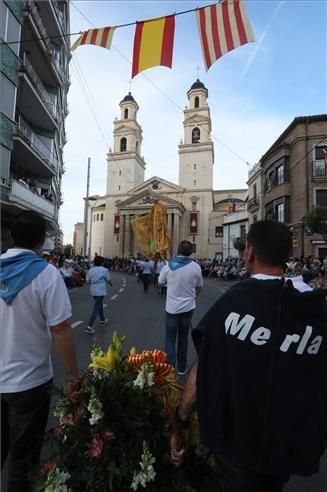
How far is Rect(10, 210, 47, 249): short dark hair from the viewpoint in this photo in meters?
2.26

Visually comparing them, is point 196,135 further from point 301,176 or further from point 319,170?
point 319,170

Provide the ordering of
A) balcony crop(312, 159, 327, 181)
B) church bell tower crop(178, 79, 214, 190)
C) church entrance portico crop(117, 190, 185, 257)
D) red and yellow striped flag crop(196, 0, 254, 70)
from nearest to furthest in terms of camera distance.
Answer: red and yellow striped flag crop(196, 0, 254, 70) → balcony crop(312, 159, 327, 181) → church entrance portico crop(117, 190, 185, 257) → church bell tower crop(178, 79, 214, 190)

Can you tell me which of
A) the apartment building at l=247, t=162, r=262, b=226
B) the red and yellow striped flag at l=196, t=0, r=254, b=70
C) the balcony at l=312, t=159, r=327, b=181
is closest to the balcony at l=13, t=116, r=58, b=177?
the red and yellow striped flag at l=196, t=0, r=254, b=70

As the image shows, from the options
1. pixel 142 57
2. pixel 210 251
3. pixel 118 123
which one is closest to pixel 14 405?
pixel 142 57

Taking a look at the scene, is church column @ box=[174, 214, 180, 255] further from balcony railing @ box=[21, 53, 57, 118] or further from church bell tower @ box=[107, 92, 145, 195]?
balcony railing @ box=[21, 53, 57, 118]

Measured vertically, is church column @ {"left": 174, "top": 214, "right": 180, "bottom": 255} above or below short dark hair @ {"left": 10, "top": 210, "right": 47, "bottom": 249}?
above

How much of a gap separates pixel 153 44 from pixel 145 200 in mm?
65538

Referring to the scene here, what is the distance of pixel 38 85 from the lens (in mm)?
19250

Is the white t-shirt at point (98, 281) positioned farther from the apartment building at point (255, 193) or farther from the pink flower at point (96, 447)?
the apartment building at point (255, 193)

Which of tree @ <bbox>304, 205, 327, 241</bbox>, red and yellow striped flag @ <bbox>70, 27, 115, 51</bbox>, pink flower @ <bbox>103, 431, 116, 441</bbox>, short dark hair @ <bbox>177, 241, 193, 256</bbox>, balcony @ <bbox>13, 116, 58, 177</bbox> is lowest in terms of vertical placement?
pink flower @ <bbox>103, 431, 116, 441</bbox>

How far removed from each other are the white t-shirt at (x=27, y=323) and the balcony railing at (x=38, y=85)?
705 inches

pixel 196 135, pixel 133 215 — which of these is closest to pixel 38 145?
pixel 133 215

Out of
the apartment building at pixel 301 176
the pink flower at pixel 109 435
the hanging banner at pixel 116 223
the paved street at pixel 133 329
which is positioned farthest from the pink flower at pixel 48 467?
the hanging banner at pixel 116 223

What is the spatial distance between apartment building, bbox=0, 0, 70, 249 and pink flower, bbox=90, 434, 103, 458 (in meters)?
9.83
